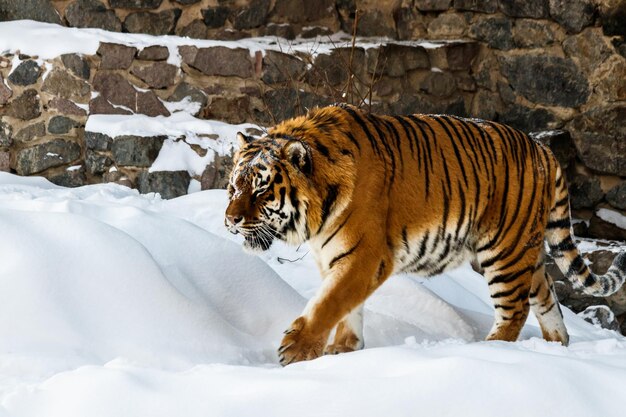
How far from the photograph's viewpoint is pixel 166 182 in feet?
24.9

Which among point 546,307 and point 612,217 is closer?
point 546,307

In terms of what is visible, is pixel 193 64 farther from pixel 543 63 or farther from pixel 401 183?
pixel 401 183

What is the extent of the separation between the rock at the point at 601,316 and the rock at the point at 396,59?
2553 millimetres

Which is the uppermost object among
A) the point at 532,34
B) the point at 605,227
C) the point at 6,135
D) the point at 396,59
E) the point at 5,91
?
the point at 532,34

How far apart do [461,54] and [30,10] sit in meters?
3.74

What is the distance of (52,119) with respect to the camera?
778cm

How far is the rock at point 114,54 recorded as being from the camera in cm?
774

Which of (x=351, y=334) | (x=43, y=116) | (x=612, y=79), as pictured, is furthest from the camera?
(x=612, y=79)

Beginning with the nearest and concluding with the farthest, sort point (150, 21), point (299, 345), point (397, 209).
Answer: point (299, 345) → point (397, 209) → point (150, 21)

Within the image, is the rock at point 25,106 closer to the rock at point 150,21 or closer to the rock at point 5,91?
the rock at point 5,91

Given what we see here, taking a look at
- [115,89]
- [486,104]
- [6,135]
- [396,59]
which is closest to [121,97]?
[115,89]

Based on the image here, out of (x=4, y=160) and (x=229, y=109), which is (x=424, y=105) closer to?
(x=229, y=109)

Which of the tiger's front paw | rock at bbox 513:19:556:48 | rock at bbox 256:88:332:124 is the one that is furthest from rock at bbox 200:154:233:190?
the tiger's front paw

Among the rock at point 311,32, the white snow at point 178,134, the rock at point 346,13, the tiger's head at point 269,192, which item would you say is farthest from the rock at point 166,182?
the tiger's head at point 269,192
